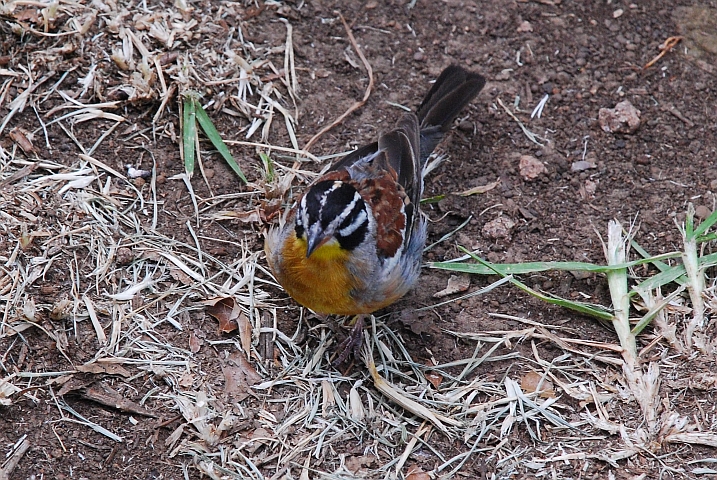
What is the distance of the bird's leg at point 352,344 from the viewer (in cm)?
554

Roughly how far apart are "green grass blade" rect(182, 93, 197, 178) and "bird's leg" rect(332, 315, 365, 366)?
1.75m

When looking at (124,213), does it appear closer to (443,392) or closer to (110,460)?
(110,460)

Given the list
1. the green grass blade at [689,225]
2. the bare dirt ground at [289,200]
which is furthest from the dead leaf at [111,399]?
the green grass blade at [689,225]

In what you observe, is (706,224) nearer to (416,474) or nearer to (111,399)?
(416,474)

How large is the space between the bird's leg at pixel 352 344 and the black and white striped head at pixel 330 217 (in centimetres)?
77

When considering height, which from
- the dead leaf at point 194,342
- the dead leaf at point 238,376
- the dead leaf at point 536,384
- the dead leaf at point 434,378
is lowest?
the dead leaf at point 434,378

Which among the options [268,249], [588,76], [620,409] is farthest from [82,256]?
[588,76]

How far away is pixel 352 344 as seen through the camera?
5.59 m

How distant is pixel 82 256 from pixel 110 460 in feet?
4.81

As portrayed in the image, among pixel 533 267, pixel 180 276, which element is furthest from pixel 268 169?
pixel 533 267

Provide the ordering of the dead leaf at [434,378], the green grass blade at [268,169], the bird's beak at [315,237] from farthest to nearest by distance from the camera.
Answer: the green grass blade at [268,169]
the dead leaf at [434,378]
the bird's beak at [315,237]

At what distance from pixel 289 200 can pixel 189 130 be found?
0.96m

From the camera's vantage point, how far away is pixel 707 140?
6680 mm

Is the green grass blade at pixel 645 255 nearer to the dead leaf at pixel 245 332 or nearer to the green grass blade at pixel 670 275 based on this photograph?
the green grass blade at pixel 670 275
